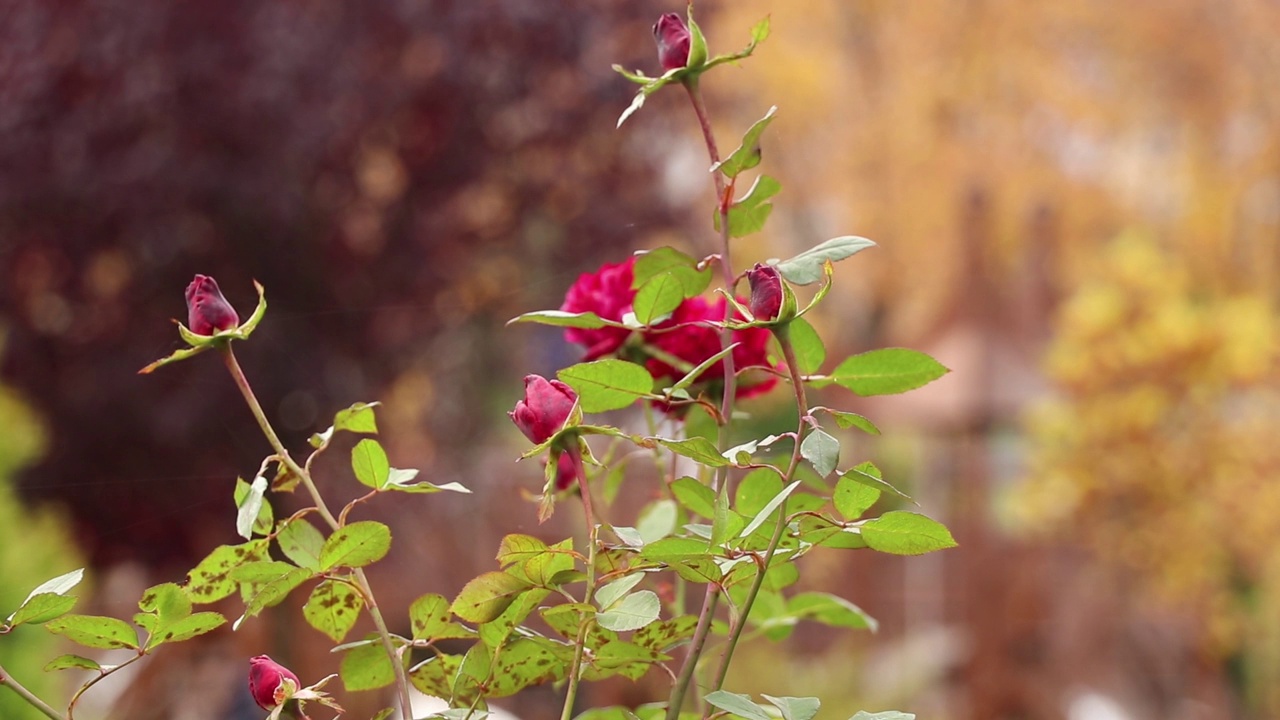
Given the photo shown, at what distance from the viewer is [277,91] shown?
2.18 m

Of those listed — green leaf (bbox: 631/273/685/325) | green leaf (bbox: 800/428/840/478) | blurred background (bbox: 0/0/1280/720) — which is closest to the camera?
green leaf (bbox: 800/428/840/478)

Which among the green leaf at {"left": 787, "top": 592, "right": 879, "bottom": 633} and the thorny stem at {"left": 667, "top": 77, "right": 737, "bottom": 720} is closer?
the thorny stem at {"left": 667, "top": 77, "right": 737, "bottom": 720}

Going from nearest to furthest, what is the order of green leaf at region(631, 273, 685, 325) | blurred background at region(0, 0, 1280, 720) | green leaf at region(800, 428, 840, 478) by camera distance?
1. green leaf at region(800, 428, 840, 478)
2. green leaf at region(631, 273, 685, 325)
3. blurred background at region(0, 0, 1280, 720)

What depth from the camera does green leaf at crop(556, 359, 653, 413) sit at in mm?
357

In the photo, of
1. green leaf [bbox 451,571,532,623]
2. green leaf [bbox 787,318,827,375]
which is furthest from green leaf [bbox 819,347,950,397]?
green leaf [bbox 451,571,532,623]

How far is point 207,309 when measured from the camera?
347 millimetres

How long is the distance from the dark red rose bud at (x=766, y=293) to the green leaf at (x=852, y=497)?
2.2 inches

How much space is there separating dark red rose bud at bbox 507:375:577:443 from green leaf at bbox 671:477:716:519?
6 cm

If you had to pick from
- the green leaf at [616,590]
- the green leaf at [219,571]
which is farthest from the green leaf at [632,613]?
the green leaf at [219,571]

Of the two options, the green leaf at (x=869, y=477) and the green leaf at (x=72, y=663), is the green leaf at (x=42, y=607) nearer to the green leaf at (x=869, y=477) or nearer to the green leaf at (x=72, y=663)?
the green leaf at (x=72, y=663)

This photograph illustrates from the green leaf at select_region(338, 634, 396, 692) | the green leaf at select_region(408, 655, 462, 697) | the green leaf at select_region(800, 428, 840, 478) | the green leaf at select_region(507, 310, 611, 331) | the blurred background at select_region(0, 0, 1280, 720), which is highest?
the green leaf at select_region(507, 310, 611, 331)

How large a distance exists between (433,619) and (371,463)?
51mm

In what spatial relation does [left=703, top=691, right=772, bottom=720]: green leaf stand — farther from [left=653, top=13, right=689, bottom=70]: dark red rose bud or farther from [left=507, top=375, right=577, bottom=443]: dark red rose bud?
[left=653, top=13, right=689, bottom=70]: dark red rose bud

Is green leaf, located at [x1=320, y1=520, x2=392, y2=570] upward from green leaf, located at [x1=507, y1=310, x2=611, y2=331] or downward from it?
downward
